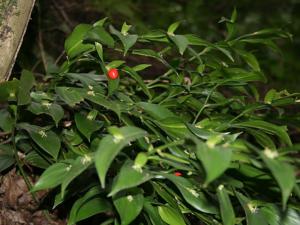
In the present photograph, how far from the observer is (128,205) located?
870mm

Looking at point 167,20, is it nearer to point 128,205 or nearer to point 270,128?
point 270,128

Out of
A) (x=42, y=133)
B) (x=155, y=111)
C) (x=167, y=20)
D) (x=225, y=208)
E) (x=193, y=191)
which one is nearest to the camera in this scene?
(x=225, y=208)

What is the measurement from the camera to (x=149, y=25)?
9.78 feet

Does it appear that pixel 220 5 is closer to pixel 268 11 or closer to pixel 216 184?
pixel 268 11

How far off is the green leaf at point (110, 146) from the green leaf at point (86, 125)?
37cm

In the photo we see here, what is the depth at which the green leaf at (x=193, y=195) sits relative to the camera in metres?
0.88

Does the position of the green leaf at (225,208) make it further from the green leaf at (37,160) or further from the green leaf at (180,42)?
the green leaf at (37,160)

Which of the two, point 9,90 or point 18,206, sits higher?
point 9,90

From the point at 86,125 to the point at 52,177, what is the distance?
0.23 meters

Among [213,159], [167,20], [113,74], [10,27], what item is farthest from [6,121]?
[167,20]

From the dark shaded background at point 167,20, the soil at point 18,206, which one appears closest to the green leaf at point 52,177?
the soil at point 18,206

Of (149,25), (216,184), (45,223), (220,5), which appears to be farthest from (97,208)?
(220,5)

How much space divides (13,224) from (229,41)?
872 mm

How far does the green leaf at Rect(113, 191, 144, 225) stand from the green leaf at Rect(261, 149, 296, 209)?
0.34m
